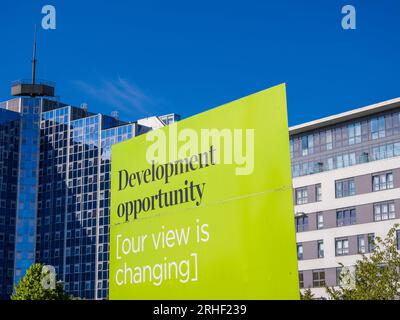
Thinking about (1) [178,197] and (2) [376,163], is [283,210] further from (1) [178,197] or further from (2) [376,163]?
(2) [376,163]

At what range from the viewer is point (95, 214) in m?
130

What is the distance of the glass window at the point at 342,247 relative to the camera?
268 feet

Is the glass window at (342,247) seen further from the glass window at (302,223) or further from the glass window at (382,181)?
the glass window at (382,181)

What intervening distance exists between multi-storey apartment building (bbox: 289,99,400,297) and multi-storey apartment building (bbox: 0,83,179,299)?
1917 inches

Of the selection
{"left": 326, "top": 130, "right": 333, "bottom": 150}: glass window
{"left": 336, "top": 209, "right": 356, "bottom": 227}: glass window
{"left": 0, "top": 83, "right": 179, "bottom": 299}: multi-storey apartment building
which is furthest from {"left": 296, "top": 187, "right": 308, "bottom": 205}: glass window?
{"left": 0, "top": 83, "right": 179, "bottom": 299}: multi-storey apartment building

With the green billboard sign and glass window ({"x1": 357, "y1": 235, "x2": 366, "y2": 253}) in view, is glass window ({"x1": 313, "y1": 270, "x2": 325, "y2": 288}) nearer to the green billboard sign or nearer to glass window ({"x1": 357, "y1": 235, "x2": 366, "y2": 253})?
glass window ({"x1": 357, "y1": 235, "x2": 366, "y2": 253})

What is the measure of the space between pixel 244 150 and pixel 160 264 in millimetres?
3053

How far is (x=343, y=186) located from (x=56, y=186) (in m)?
68.1

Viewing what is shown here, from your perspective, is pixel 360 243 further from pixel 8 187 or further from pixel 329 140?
pixel 8 187

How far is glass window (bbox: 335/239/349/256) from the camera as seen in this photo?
3217 inches

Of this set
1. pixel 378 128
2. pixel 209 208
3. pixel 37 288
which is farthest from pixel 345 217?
pixel 209 208

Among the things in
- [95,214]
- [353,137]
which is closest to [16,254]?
[95,214]

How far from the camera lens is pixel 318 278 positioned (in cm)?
8375

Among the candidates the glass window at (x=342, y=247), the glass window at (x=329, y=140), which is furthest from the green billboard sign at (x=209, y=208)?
the glass window at (x=329, y=140)
